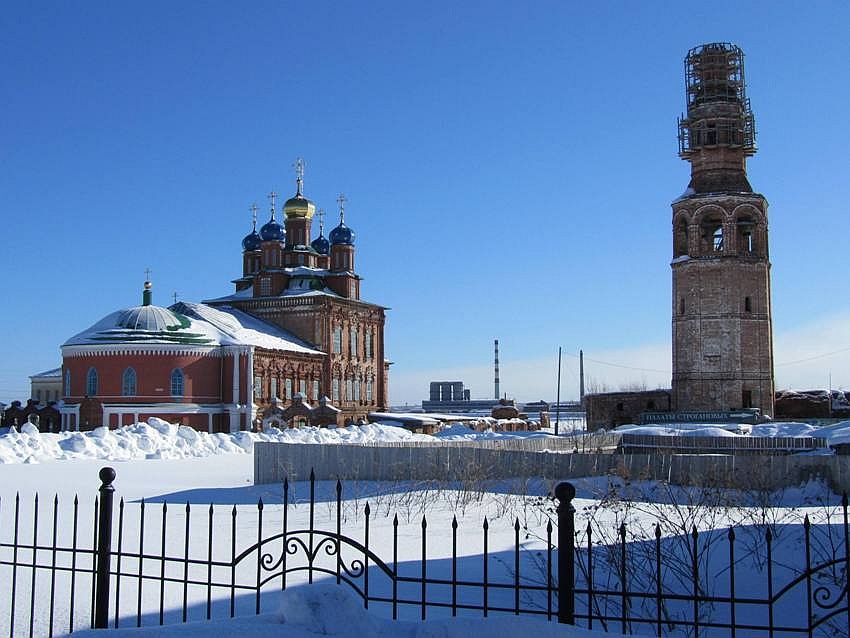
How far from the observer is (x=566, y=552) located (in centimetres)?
418

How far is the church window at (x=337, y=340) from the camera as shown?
147 ft

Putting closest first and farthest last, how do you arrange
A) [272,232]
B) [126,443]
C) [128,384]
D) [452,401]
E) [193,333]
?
[126,443]
[128,384]
[193,333]
[272,232]
[452,401]

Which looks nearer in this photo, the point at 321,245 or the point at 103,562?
the point at 103,562

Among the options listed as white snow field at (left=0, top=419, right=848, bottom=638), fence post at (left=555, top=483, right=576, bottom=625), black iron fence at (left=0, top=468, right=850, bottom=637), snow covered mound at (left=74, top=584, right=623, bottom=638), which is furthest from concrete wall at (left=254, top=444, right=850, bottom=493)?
snow covered mound at (left=74, top=584, right=623, bottom=638)

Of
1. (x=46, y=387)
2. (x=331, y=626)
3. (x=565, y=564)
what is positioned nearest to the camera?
(x=331, y=626)

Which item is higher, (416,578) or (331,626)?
(331,626)

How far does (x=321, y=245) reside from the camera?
51688 mm

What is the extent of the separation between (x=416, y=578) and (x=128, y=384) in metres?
33.3

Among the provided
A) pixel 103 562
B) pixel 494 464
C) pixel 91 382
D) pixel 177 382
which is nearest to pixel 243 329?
pixel 177 382

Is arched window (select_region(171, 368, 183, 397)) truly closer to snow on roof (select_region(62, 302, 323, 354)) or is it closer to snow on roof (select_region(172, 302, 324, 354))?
snow on roof (select_region(62, 302, 323, 354))

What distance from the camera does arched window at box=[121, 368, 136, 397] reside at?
36219 millimetres

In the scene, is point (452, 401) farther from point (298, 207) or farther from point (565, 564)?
point (565, 564)

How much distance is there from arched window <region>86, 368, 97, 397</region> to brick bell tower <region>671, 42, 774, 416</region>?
24405 millimetres

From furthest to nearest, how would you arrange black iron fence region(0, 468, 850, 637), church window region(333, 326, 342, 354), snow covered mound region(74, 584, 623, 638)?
1. church window region(333, 326, 342, 354)
2. black iron fence region(0, 468, 850, 637)
3. snow covered mound region(74, 584, 623, 638)
